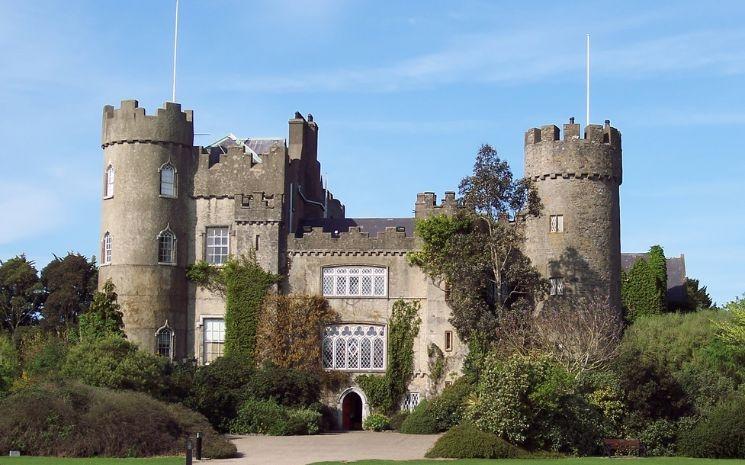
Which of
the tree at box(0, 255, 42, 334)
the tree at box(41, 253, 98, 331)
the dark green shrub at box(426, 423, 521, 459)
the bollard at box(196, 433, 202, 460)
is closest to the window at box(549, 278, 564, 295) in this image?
the dark green shrub at box(426, 423, 521, 459)

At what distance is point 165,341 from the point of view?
47.9 meters

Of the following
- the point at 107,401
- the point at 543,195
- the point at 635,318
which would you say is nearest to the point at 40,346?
the point at 107,401

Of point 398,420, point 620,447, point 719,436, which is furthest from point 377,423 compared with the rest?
point 719,436

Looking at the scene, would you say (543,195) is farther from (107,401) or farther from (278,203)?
(107,401)

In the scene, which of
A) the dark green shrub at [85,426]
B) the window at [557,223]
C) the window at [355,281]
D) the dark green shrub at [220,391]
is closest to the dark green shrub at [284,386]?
the dark green shrub at [220,391]

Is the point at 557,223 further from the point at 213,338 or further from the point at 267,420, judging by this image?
the point at 213,338

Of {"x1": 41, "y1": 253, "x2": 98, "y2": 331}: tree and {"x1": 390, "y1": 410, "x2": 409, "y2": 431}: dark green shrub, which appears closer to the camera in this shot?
{"x1": 390, "y1": 410, "x2": 409, "y2": 431}: dark green shrub

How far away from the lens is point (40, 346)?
49156 millimetres

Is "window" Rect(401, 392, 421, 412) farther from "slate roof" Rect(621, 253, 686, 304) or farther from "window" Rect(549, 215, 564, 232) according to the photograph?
"slate roof" Rect(621, 253, 686, 304)

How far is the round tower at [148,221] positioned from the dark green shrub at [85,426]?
41.8ft

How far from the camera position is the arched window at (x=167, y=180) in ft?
160

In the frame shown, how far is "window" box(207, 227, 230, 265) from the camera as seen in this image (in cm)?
4903

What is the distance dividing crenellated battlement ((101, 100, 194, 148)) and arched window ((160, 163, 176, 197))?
1.11 meters

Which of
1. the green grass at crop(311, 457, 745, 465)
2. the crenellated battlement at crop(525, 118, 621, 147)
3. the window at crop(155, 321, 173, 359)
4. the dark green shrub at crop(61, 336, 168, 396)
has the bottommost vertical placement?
the green grass at crop(311, 457, 745, 465)
